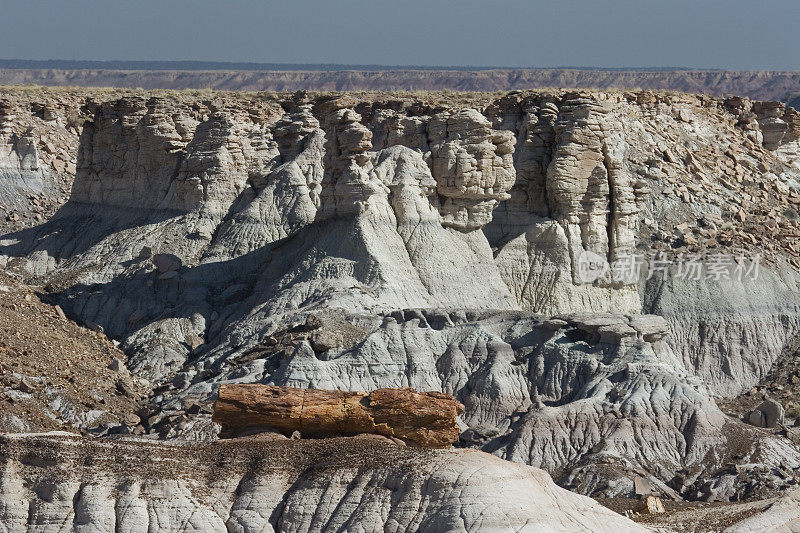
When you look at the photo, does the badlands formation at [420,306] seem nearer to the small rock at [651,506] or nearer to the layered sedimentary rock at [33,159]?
the layered sedimentary rock at [33,159]

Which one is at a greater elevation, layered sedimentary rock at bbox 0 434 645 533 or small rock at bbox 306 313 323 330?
layered sedimentary rock at bbox 0 434 645 533

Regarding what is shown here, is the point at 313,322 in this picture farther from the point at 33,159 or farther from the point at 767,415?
the point at 33,159

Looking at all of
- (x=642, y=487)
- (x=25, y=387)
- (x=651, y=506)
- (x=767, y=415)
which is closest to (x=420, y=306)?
(x=767, y=415)

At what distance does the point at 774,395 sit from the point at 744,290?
295 inches

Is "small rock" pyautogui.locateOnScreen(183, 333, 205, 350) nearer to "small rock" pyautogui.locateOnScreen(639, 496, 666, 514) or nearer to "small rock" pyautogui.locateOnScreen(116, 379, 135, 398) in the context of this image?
"small rock" pyautogui.locateOnScreen(116, 379, 135, 398)

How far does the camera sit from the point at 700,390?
144ft

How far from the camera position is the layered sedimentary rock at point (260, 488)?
27938 millimetres

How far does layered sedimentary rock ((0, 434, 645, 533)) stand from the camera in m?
27.9

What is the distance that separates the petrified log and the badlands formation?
58 cm

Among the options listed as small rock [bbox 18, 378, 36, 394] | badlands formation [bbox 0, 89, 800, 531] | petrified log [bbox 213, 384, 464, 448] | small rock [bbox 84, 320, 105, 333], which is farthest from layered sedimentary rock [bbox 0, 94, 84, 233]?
petrified log [bbox 213, 384, 464, 448]

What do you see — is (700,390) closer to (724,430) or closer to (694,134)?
(724,430)

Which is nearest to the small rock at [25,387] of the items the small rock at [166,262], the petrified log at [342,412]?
the petrified log at [342,412]

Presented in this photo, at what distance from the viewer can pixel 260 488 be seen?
95.3ft

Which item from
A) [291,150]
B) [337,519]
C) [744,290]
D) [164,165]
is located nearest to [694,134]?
[744,290]
